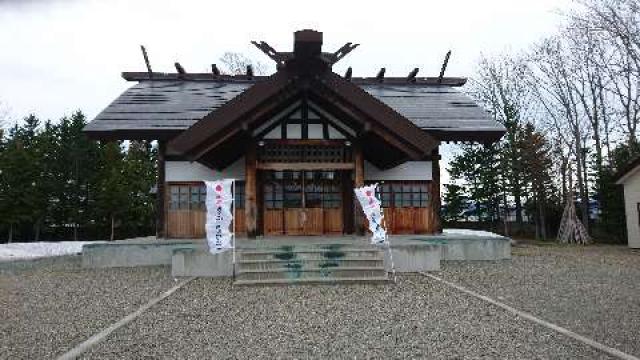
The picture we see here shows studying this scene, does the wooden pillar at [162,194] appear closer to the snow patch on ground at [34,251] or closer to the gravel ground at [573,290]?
the snow patch on ground at [34,251]

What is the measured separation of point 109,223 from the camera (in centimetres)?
3250

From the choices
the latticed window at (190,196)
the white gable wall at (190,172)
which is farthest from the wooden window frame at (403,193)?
the white gable wall at (190,172)

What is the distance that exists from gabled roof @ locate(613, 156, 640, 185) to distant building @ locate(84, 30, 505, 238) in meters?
9.48

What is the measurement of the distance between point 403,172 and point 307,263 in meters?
5.76

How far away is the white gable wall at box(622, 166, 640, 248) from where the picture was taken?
1984cm

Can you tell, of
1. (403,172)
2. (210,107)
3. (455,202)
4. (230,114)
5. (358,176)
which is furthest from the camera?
(455,202)

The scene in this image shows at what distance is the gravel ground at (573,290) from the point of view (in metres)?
5.40

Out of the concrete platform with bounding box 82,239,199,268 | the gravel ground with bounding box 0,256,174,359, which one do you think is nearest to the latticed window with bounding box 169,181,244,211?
the concrete platform with bounding box 82,239,199,268

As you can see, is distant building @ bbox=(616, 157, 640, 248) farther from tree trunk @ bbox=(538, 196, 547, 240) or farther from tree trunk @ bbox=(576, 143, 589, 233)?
tree trunk @ bbox=(538, 196, 547, 240)

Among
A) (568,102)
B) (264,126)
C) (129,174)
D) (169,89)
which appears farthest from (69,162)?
(568,102)

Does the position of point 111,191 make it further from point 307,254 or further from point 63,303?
point 63,303

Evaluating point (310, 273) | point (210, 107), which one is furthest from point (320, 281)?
point (210, 107)

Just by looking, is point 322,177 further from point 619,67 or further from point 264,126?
point 619,67

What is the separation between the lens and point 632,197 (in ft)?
66.7
